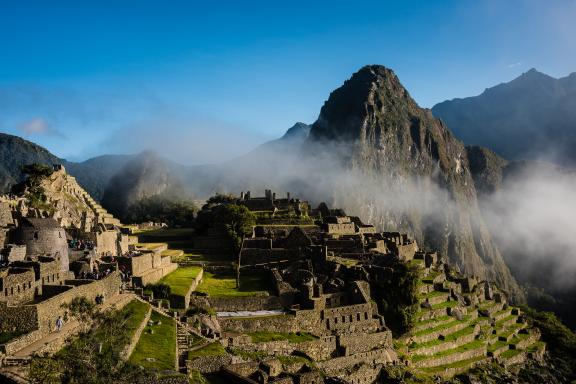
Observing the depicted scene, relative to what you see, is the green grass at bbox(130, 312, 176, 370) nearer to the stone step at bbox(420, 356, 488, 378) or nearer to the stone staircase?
the stone staircase

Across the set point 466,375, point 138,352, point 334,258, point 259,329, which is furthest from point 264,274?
point 138,352

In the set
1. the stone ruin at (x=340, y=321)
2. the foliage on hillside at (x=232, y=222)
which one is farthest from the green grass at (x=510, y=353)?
the foliage on hillside at (x=232, y=222)

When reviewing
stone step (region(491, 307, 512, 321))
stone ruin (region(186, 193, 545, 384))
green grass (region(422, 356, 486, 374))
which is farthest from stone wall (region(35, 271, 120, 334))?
stone step (region(491, 307, 512, 321))

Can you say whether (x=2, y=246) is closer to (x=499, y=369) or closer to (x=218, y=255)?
(x=218, y=255)

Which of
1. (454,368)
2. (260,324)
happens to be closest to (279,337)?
(260,324)

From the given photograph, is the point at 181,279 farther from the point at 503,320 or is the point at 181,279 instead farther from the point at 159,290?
the point at 503,320

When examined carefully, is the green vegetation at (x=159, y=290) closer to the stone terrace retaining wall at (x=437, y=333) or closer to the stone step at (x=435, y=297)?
the stone terrace retaining wall at (x=437, y=333)
